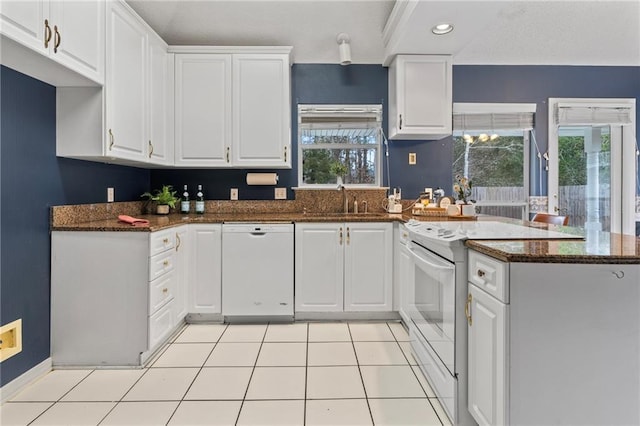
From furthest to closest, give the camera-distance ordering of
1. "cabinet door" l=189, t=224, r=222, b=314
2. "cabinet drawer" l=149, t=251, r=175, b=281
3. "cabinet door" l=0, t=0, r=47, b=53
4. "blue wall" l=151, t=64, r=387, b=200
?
"blue wall" l=151, t=64, r=387, b=200, "cabinet door" l=189, t=224, r=222, b=314, "cabinet drawer" l=149, t=251, r=175, b=281, "cabinet door" l=0, t=0, r=47, b=53

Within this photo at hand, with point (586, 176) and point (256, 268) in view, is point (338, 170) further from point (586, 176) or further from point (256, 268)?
point (586, 176)

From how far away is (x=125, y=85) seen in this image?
8.10 feet

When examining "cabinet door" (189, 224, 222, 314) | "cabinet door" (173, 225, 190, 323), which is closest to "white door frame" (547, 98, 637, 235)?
"cabinet door" (189, 224, 222, 314)

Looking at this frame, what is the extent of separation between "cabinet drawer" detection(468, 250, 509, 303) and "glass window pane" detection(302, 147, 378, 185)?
222 centimetres

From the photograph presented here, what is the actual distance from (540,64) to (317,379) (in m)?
3.75

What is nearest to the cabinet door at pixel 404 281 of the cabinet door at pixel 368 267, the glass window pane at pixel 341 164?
the cabinet door at pixel 368 267

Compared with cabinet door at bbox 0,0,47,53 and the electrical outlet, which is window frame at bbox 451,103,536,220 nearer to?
the electrical outlet

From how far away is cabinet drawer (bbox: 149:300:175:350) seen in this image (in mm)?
2301

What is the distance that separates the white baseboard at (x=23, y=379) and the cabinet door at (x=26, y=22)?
1753 millimetres

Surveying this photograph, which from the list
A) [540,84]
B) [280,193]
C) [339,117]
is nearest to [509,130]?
[540,84]

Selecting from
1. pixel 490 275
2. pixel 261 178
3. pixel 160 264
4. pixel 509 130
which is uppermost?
pixel 509 130

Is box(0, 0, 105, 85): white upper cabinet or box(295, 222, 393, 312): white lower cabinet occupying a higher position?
box(0, 0, 105, 85): white upper cabinet

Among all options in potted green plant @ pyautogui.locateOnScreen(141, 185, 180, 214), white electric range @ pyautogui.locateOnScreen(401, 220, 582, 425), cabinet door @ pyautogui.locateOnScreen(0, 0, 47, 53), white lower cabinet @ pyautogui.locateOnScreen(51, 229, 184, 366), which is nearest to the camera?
cabinet door @ pyautogui.locateOnScreen(0, 0, 47, 53)

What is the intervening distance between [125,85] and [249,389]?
2.17 metres
